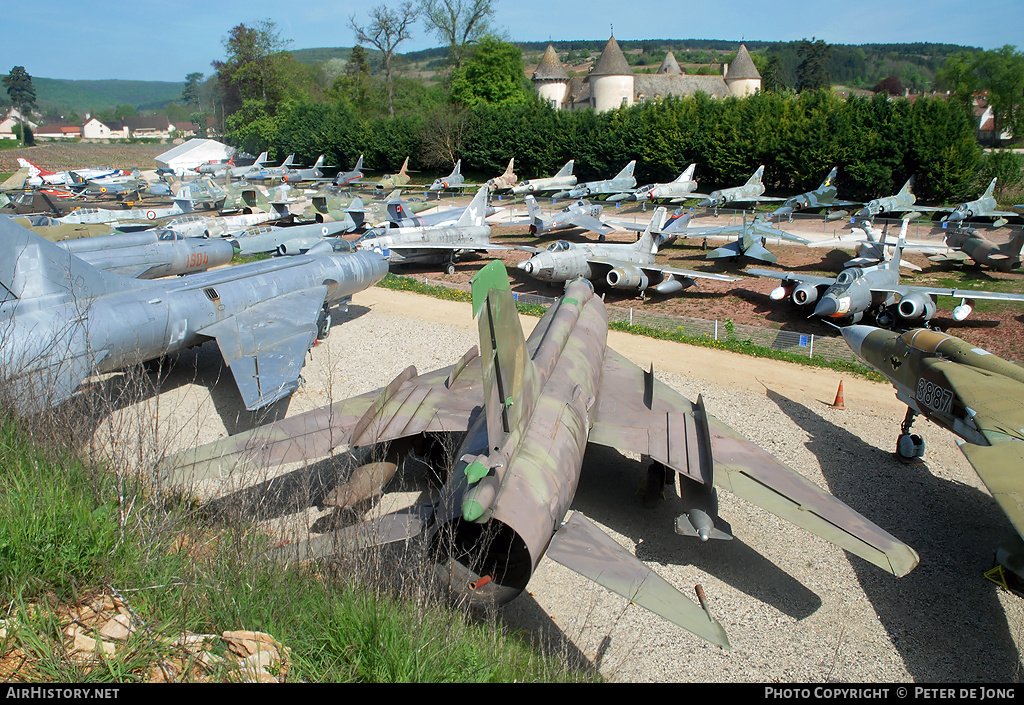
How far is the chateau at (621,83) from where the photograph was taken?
228 ft

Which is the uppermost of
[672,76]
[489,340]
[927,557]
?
[672,76]

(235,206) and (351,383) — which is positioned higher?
(235,206)

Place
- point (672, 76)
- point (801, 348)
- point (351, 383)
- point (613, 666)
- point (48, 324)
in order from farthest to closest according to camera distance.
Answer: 1. point (672, 76)
2. point (801, 348)
3. point (351, 383)
4. point (48, 324)
5. point (613, 666)

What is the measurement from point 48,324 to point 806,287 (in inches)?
806

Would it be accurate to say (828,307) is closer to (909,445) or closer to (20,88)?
(909,445)

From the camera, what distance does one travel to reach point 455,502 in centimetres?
676

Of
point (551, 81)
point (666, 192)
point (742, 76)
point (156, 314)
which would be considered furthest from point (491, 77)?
point (156, 314)

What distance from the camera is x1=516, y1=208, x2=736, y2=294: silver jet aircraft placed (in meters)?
23.1

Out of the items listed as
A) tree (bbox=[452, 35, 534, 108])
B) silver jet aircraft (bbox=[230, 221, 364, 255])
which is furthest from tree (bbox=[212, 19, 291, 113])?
silver jet aircraft (bbox=[230, 221, 364, 255])

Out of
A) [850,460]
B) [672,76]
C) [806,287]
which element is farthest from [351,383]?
[672,76]

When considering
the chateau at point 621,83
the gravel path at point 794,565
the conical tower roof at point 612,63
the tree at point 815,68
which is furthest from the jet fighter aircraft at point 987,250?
the tree at point 815,68

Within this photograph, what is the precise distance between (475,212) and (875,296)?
1833 cm

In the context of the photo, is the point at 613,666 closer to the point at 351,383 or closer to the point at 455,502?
the point at 455,502

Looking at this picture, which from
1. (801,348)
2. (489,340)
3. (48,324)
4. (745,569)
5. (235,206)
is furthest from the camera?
(235,206)
